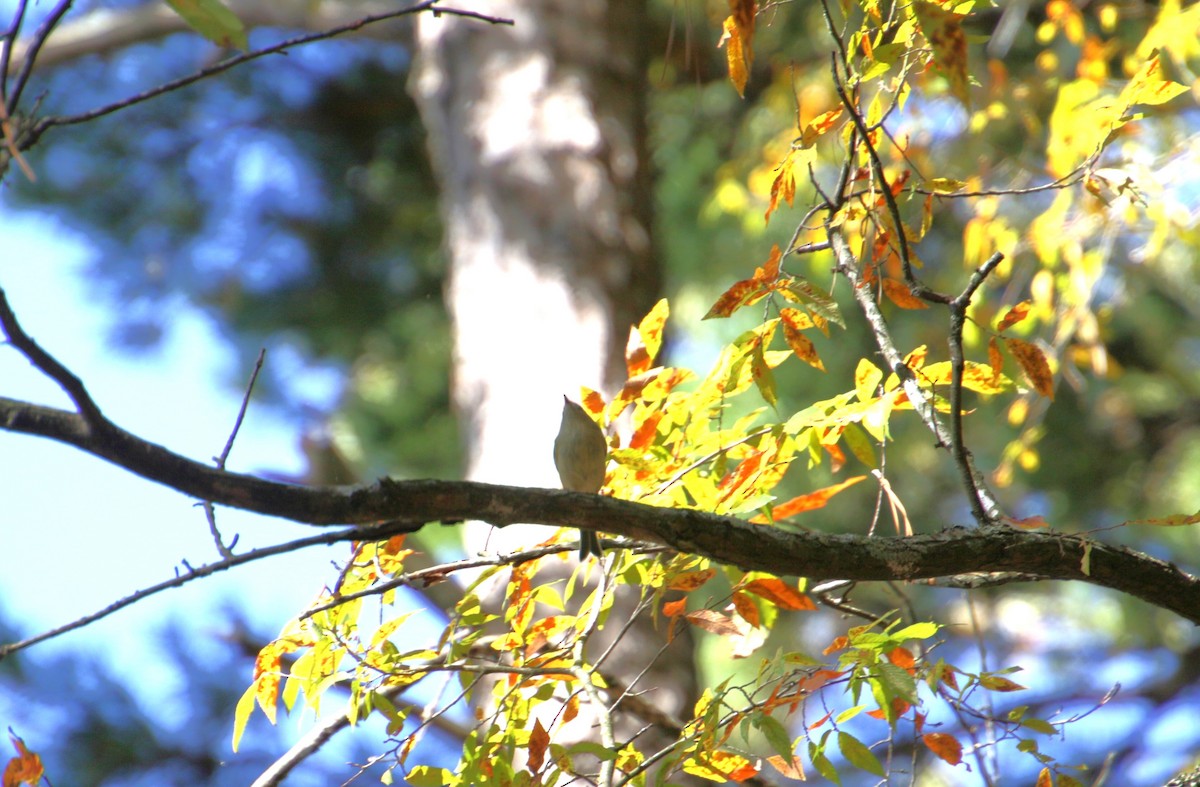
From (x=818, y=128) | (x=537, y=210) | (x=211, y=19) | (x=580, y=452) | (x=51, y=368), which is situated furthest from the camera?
(x=537, y=210)

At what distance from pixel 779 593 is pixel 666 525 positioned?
10.3 inches

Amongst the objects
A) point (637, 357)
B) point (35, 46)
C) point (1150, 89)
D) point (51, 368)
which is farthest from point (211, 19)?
point (1150, 89)

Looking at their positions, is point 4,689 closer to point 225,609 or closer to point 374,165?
point 225,609

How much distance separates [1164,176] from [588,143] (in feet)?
3.63

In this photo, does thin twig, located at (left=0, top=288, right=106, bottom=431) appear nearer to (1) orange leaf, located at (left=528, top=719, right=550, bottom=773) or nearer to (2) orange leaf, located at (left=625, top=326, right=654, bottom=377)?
(1) orange leaf, located at (left=528, top=719, right=550, bottom=773)

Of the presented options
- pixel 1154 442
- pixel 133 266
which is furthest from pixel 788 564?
pixel 1154 442

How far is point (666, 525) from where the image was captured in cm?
80

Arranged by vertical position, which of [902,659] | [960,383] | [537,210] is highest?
[537,210]

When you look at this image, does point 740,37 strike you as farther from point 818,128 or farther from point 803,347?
point 803,347

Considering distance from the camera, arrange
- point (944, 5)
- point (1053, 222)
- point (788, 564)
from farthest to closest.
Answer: point (1053, 222) → point (944, 5) → point (788, 564)

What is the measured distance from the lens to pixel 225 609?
313 cm

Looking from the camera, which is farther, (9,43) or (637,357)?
(637,357)

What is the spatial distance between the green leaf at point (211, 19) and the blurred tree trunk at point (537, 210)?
1.02 meters

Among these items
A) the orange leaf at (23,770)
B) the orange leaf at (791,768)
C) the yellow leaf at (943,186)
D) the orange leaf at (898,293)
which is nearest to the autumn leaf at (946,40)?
the yellow leaf at (943,186)
